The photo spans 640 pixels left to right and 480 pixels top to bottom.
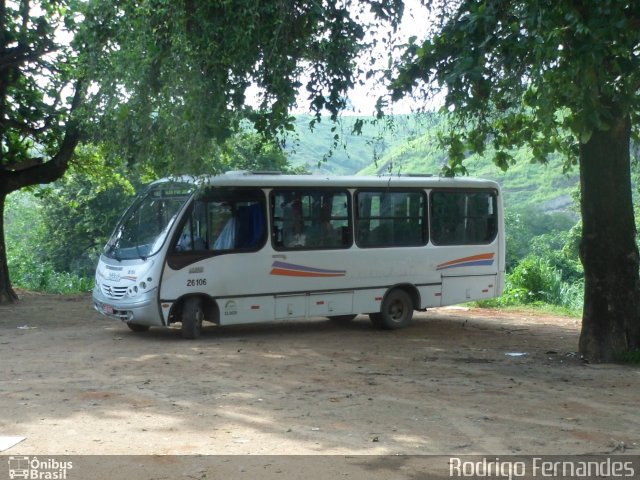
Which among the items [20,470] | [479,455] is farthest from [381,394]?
[20,470]

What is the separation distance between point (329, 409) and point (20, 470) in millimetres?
3285

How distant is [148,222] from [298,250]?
2533mm

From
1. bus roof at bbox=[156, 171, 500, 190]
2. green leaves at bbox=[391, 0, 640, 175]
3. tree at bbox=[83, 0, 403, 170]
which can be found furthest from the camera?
bus roof at bbox=[156, 171, 500, 190]

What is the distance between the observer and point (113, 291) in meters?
14.3

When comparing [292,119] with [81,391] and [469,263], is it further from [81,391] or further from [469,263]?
[469,263]

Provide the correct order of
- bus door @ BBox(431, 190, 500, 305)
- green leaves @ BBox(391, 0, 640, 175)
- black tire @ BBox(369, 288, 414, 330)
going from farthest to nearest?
bus door @ BBox(431, 190, 500, 305) → black tire @ BBox(369, 288, 414, 330) → green leaves @ BBox(391, 0, 640, 175)

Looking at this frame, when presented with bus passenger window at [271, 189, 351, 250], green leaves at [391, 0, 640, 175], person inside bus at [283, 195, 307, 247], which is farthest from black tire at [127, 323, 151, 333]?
green leaves at [391, 0, 640, 175]

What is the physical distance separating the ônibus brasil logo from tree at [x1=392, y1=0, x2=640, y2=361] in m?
5.36

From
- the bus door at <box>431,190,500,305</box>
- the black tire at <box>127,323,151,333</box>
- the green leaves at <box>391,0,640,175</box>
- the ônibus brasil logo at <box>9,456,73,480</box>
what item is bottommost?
the ônibus brasil logo at <box>9,456,73,480</box>

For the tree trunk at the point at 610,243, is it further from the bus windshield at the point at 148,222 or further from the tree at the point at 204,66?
the bus windshield at the point at 148,222

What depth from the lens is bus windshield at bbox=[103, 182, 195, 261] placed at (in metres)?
14.1

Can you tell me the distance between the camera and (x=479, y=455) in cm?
684

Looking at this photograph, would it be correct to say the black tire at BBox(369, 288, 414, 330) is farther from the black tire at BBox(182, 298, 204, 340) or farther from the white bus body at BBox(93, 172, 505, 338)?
the black tire at BBox(182, 298, 204, 340)

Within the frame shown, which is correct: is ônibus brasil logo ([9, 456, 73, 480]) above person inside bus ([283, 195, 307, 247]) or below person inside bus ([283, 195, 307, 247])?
below
